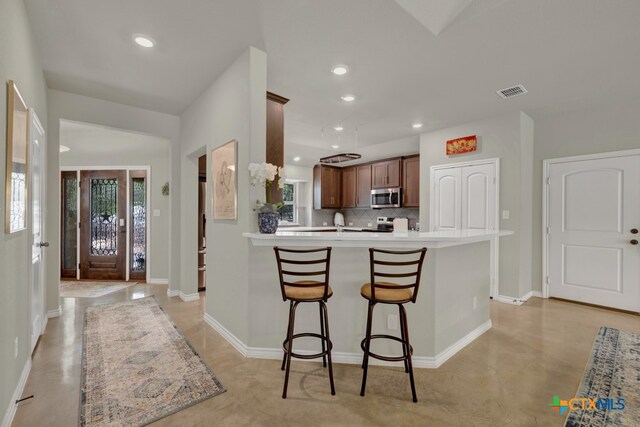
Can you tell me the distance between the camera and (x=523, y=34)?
2383mm

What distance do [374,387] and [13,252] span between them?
8.35ft

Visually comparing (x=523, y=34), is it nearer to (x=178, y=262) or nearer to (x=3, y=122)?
(x=3, y=122)

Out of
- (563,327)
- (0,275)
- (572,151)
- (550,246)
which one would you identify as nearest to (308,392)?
(0,275)

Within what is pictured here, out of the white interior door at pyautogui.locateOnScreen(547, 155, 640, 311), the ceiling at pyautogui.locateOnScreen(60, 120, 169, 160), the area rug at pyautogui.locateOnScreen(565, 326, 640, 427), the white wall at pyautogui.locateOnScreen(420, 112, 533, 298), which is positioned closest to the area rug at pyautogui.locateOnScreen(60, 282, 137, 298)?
the ceiling at pyautogui.locateOnScreen(60, 120, 169, 160)

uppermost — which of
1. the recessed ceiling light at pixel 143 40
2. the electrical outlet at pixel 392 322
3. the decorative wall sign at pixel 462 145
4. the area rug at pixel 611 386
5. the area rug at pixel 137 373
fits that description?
the recessed ceiling light at pixel 143 40

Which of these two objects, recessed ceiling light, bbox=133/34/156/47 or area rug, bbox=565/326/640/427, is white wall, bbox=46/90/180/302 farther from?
area rug, bbox=565/326/640/427

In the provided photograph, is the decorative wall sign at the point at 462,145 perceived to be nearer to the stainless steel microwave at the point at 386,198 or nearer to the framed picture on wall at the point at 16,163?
the stainless steel microwave at the point at 386,198

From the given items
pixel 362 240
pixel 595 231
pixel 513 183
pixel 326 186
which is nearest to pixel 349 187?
pixel 326 186

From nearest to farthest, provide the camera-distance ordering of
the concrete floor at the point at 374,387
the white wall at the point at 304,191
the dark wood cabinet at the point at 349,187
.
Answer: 1. the concrete floor at the point at 374,387
2. the dark wood cabinet at the point at 349,187
3. the white wall at the point at 304,191

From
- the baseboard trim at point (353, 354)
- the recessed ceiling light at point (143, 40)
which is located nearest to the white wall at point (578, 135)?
the baseboard trim at point (353, 354)

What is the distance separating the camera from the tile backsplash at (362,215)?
21.7 feet

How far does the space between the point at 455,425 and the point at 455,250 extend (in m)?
1.34

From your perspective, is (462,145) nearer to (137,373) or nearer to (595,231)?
(595,231)

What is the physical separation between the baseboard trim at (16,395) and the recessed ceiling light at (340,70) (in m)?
3.42
